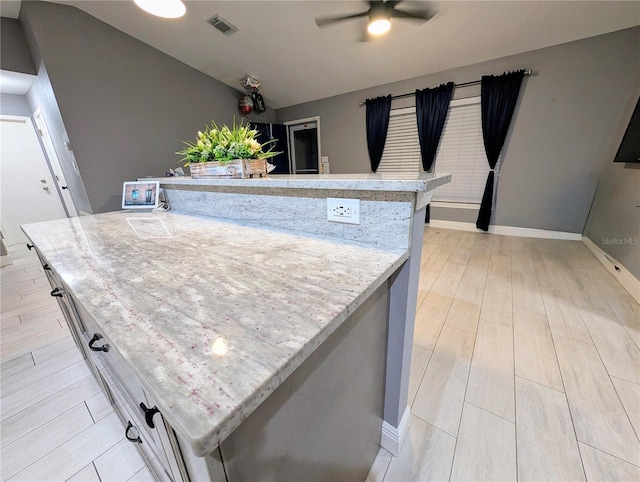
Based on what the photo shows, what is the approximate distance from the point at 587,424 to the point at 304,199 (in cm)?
165

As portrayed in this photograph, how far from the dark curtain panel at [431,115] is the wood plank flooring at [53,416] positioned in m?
4.51

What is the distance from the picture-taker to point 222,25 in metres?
2.87

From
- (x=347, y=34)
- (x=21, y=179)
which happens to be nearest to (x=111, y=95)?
(x=21, y=179)

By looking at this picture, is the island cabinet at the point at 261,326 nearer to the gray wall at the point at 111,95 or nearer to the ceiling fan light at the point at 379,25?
the ceiling fan light at the point at 379,25

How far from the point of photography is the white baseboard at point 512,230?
329cm

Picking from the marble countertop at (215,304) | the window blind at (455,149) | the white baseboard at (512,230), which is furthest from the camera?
the window blind at (455,149)

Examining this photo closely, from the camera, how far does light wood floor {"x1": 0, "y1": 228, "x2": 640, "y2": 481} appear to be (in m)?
1.01

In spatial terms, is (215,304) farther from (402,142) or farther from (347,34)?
(402,142)

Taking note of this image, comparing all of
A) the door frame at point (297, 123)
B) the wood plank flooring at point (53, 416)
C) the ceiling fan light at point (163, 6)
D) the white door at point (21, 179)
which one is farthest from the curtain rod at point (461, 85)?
the white door at point (21, 179)

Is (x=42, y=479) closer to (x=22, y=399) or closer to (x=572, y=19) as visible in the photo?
(x=22, y=399)

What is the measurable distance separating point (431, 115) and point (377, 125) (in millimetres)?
875

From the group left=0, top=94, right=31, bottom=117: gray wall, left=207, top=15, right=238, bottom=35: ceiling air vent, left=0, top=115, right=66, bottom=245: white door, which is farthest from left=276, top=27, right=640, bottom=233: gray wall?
left=0, top=115, right=66, bottom=245: white door

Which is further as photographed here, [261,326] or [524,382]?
[524,382]

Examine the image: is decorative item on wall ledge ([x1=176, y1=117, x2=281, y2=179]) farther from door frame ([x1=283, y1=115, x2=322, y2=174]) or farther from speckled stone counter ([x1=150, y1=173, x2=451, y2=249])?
door frame ([x1=283, y1=115, x2=322, y2=174])
